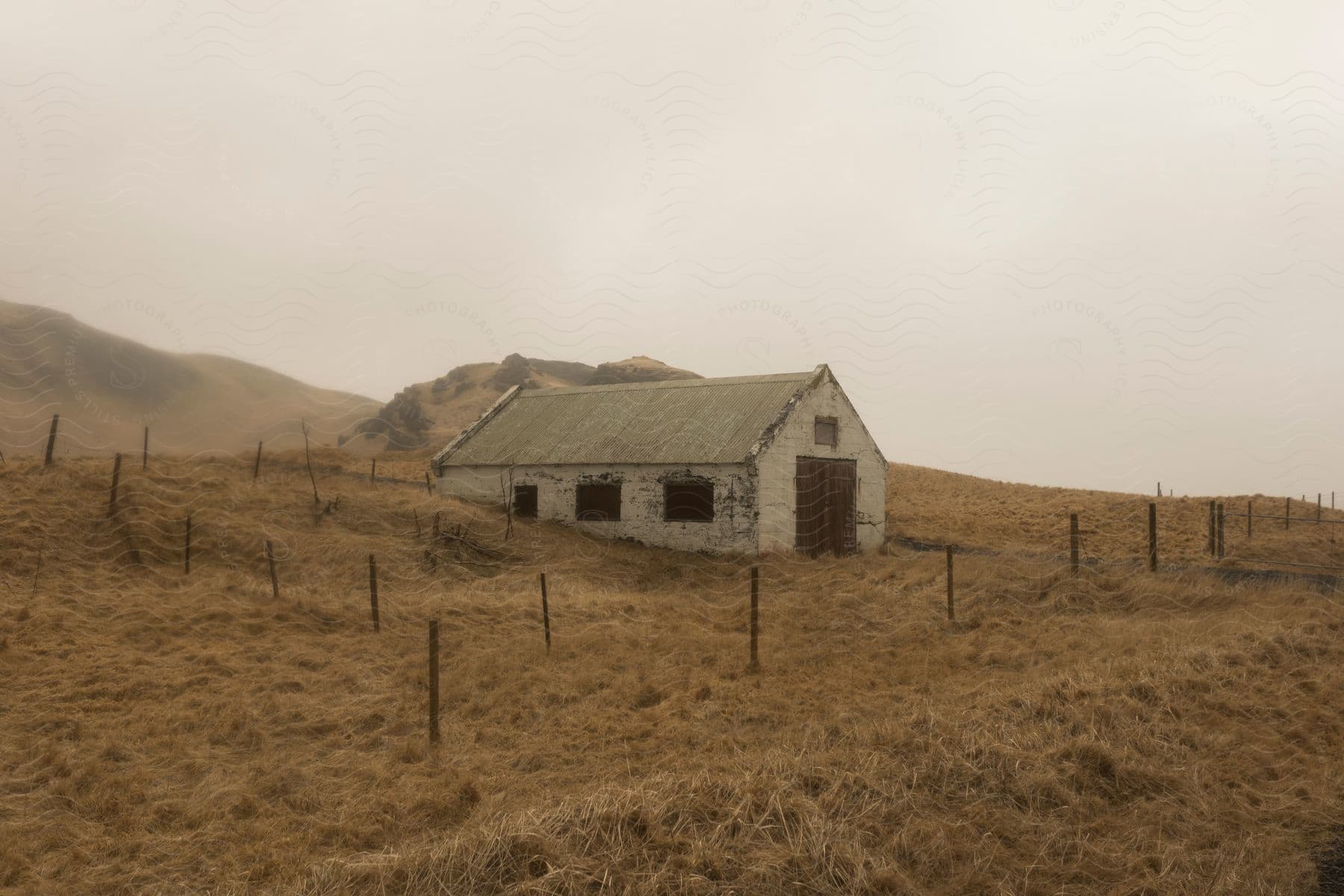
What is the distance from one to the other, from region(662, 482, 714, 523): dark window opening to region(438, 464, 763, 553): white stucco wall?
0.15 meters

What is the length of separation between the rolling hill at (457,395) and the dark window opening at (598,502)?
33.3m

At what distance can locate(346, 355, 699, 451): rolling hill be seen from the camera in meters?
62.8

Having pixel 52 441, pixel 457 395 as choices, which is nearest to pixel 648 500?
pixel 52 441

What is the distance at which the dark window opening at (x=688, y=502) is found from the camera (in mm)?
23656

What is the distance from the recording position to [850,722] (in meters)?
8.95

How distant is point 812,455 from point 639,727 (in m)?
17.0

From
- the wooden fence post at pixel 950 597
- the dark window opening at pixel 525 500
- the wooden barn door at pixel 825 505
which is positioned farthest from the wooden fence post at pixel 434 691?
the dark window opening at pixel 525 500

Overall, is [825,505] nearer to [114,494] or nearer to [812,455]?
[812,455]

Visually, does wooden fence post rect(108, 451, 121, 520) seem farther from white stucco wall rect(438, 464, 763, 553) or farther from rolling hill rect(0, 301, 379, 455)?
white stucco wall rect(438, 464, 763, 553)

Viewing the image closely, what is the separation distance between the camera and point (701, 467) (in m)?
23.8

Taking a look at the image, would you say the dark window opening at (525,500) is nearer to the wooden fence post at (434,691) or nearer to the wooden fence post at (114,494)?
the wooden fence post at (114,494)

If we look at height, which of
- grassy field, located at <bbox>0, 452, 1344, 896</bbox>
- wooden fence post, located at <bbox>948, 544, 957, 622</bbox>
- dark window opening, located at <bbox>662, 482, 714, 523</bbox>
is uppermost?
dark window opening, located at <bbox>662, 482, 714, 523</bbox>

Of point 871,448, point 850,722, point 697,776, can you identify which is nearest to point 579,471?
point 871,448

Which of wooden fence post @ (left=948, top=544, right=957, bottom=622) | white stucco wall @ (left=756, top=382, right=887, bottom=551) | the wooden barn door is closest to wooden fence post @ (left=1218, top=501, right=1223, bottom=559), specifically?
white stucco wall @ (left=756, top=382, right=887, bottom=551)
